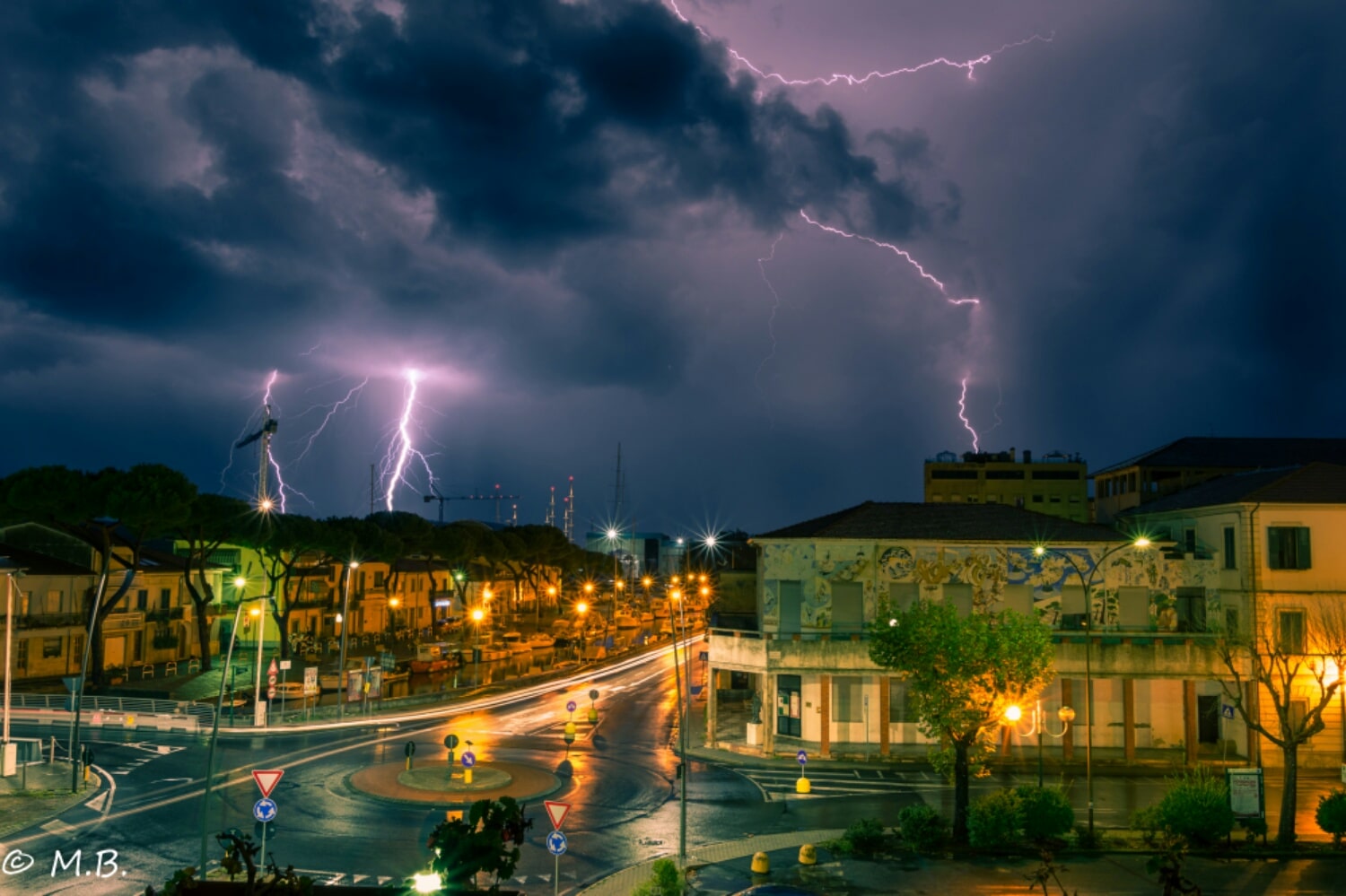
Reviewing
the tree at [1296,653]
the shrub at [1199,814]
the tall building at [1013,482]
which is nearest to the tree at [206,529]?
the shrub at [1199,814]

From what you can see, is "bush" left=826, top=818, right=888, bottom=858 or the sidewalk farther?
the sidewalk

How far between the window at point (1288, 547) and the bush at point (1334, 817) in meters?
14.3

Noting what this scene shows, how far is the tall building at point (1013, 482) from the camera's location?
139 metres

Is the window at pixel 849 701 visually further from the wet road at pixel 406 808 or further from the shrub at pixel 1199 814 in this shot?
the shrub at pixel 1199 814

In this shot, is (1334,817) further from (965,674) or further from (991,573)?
(991,573)

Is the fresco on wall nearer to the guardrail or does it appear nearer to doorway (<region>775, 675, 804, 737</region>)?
doorway (<region>775, 675, 804, 737</region>)

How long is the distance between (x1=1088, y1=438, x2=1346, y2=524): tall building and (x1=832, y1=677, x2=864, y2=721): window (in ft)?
140

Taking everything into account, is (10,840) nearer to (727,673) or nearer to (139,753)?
(139,753)

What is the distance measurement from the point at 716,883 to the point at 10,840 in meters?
19.3

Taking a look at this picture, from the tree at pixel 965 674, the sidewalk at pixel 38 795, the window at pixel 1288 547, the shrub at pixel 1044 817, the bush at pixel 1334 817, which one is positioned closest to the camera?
the shrub at pixel 1044 817

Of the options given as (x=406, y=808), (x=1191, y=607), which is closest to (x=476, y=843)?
(x=406, y=808)

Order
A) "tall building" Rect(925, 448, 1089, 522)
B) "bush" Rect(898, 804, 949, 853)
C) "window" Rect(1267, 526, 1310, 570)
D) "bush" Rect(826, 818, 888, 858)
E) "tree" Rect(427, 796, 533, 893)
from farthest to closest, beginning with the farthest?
"tall building" Rect(925, 448, 1089, 522), "window" Rect(1267, 526, 1310, 570), "bush" Rect(898, 804, 949, 853), "bush" Rect(826, 818, 888, 858), "tree" Rect(427, 796, 533, 893)

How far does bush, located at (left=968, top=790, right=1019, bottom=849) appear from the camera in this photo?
26812 mm

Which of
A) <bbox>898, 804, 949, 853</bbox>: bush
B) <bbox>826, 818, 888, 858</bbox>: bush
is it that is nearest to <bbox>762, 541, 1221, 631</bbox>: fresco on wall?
<bbox>898, 804, 949, 853</bbox>: bush
